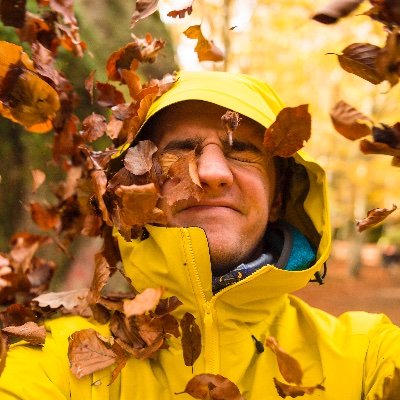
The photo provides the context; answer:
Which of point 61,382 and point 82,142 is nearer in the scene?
point 61,382

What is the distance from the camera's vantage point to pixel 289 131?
1.80 metres

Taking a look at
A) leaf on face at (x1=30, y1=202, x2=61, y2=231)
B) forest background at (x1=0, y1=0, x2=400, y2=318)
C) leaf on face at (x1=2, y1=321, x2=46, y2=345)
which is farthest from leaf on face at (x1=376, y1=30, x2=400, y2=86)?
leaf on face at (x1=30, y1=202, x2=61, y2=231)

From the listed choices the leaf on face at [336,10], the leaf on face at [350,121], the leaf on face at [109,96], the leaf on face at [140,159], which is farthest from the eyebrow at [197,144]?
the leaf on face at [336,10]

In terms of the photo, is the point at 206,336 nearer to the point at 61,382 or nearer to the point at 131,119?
the point at 61,382

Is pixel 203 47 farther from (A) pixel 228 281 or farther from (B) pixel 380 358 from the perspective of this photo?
(B) pixel 380 358

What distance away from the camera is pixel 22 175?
117 inches

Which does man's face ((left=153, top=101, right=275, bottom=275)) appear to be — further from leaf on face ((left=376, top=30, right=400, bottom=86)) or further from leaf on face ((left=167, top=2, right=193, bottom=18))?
leaf on face ((left=376, top=30, right=400, bottom=86))

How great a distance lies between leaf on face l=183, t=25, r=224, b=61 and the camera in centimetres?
199

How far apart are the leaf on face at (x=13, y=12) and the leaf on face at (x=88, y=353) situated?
1370 mm

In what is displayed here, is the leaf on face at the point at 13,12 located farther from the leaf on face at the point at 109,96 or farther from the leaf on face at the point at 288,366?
the leaf on face at the point at 288,366

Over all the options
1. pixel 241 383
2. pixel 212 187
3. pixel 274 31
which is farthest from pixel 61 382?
pixel 274 31

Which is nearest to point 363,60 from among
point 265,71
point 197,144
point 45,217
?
point 197,144

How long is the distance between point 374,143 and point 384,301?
41.3 ft

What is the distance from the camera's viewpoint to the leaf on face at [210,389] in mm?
1535
